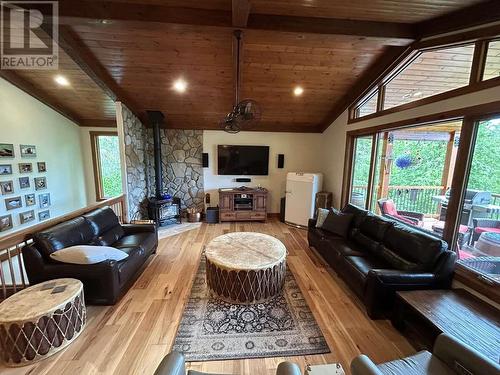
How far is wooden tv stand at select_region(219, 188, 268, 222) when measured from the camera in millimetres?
5852

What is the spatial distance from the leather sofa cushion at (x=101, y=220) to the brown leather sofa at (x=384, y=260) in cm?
332

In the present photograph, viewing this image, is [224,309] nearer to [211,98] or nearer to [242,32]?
[242,32]

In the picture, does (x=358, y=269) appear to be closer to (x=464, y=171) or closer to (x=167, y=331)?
(x=464, y=171)

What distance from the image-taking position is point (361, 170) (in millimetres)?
4773

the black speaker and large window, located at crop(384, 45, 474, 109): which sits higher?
large window, located at crop(384, 45, 474, 109)

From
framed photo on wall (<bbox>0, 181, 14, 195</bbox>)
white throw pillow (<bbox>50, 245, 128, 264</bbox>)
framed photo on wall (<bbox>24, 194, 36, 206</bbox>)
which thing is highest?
framed photo on wall (<bbox>0, 181, 14, 195</bbox>)

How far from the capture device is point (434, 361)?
4.84 ft

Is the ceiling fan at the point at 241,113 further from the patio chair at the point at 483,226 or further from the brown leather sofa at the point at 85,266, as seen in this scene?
the patio chair at the point at 483,226

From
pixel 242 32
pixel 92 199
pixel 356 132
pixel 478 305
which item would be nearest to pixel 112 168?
pixel 92 199

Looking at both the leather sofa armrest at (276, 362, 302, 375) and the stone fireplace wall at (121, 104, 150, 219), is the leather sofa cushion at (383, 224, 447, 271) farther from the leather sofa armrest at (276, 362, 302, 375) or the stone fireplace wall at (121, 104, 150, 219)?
the stone fireplace wall at (121, 104, 150, 219)

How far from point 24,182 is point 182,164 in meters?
3.24

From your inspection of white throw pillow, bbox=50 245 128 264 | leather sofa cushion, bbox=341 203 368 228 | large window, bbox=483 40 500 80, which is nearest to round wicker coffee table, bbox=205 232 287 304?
white throw pillow, bbox=50 245 128 264

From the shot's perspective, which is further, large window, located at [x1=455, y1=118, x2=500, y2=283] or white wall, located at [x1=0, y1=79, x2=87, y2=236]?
white wall, located at [x1=0, y1=79, x2=87, y2=236]

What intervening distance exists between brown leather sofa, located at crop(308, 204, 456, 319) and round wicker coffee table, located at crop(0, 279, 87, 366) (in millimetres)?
2902
